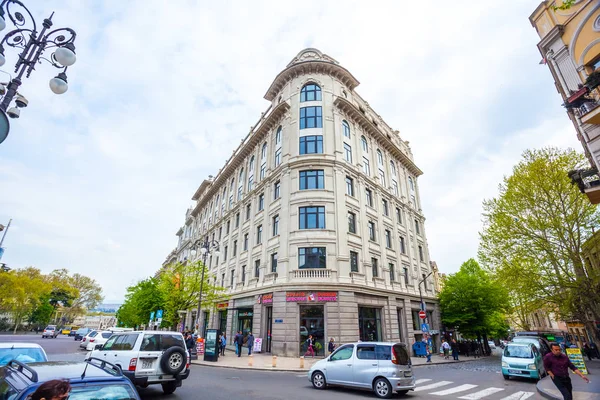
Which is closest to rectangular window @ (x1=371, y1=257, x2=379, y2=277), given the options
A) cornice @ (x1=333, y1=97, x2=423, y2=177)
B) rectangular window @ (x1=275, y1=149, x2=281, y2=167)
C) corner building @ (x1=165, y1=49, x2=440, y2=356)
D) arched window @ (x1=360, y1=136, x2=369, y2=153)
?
corner building @ (x1=165, y1=49, x2=440, y2=356)

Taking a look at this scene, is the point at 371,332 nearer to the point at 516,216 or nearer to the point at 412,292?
the point at 412,292

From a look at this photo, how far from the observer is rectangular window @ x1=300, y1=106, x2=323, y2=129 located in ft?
94.3

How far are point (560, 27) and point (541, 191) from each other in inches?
425

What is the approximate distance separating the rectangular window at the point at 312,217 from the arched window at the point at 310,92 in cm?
1150

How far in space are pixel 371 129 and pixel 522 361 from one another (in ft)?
81.1

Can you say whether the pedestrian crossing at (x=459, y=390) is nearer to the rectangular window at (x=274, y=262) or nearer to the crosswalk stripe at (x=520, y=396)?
the crosswalk stripe at (x=520, y=396)

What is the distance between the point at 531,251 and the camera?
20641 mm

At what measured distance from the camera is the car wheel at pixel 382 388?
10148 millimetres

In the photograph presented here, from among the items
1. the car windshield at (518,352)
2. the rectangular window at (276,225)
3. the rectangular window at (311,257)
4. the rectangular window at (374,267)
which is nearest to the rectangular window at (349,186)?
the rectangular window at (374,267)

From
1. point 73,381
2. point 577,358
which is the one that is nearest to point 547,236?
point 577,358

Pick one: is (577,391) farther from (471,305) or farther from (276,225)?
(471,305)

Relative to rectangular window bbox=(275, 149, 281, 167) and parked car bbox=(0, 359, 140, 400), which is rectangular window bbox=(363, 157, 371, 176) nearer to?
rectangular window bbox=(275, 149, 281, 167)

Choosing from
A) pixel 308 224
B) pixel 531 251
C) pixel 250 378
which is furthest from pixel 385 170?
pixel 250 378

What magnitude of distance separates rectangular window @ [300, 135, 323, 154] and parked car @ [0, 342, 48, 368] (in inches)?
899
